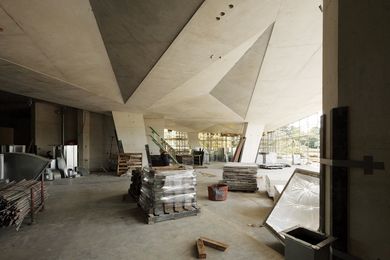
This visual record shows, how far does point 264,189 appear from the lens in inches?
303

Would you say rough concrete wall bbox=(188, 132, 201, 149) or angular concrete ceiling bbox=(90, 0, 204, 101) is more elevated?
angular concrete ceiling bbox=(90, 0, 204, 101)

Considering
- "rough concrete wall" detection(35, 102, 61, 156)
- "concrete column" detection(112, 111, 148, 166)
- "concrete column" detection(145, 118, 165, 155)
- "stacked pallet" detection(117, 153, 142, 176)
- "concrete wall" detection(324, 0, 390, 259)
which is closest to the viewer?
"concrete wall" detection(324, 0, 390, 259)

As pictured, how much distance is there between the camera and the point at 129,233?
4090 millimetres

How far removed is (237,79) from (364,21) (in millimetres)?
6449

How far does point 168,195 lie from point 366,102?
397 cm

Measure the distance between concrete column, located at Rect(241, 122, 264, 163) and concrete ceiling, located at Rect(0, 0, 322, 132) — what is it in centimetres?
426

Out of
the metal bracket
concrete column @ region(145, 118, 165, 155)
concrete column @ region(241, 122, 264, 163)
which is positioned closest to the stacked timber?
the metal bracket

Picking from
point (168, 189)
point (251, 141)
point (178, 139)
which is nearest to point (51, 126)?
point (168, 189)

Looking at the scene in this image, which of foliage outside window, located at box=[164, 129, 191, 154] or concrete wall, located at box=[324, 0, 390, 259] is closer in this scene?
concrete wall, located at box=[324, 0, 390, 259]

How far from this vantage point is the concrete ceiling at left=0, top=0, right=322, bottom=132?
386cm

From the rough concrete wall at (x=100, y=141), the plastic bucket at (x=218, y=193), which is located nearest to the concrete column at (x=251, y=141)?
the plastic bucket at (x=218, y=193)

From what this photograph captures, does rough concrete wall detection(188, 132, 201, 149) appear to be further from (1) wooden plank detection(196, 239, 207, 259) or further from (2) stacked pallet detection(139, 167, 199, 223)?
(1) wooden plank detection(196, 239, 207, 259)

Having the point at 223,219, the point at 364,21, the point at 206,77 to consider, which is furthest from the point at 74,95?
the point at 364,21

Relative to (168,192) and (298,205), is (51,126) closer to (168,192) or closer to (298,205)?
(168,192)
